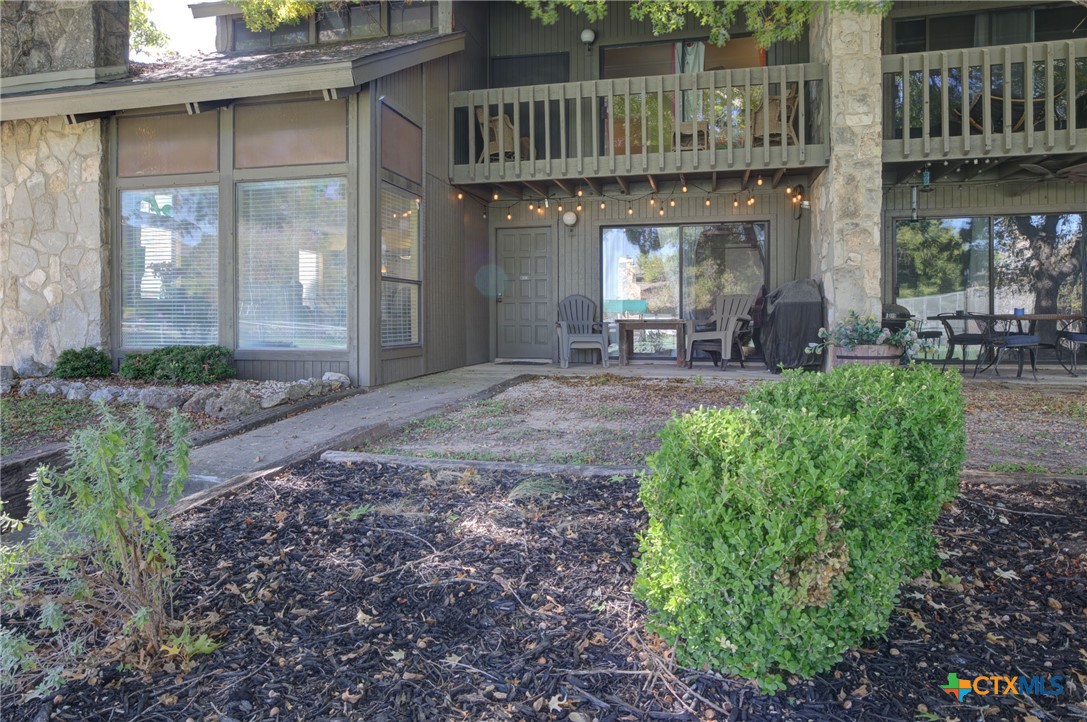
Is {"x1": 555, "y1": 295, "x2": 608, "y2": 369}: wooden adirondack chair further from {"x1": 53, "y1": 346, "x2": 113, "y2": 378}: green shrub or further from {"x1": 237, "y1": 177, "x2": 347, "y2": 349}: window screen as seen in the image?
{"x1": 53, "y1": 346, "x2": 113, "y2": 378}: green shrub

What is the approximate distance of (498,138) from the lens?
328 inches

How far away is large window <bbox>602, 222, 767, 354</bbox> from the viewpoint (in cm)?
906

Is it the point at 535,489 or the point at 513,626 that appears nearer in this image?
the point at 513,626

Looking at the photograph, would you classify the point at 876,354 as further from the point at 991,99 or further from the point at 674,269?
the point at 674,269

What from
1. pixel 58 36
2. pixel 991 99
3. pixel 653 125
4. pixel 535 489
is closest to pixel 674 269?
pixel 653 125

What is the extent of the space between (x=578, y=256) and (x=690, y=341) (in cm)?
221

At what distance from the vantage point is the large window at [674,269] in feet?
29.7

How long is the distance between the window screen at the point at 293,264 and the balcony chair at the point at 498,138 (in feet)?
8.52

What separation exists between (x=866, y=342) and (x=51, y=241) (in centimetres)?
866

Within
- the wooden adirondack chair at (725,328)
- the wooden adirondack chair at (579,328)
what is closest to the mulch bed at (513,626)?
the wooden adirondack chair at (725,328)

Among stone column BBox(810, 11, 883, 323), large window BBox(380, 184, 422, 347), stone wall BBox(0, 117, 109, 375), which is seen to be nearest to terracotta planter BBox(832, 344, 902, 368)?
stone column BBox(810, 11, 883, 323)

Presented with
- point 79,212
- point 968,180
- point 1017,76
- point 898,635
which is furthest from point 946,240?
point 79,212

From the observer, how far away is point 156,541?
163cm

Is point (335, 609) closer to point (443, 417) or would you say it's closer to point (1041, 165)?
point (443, 417)
